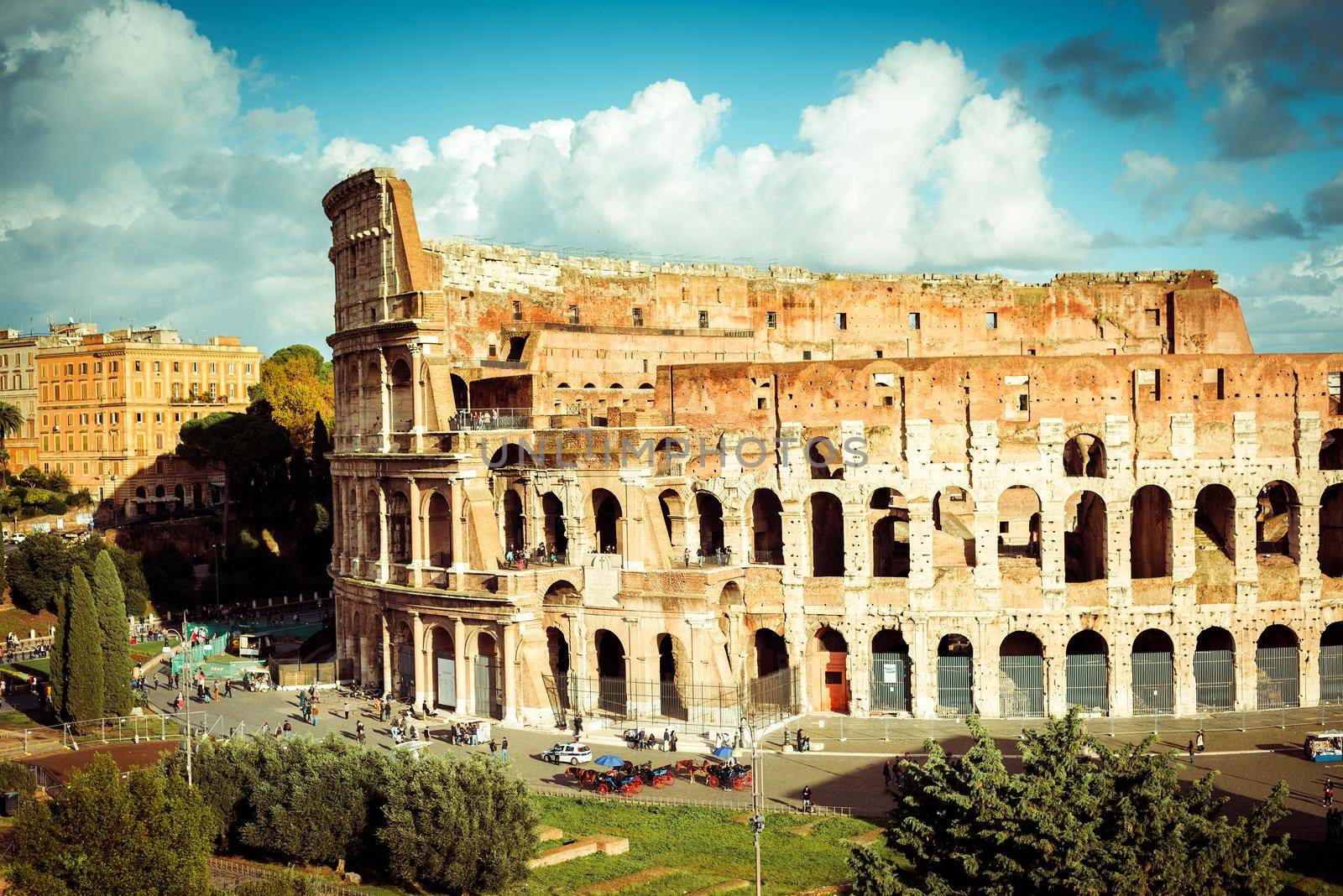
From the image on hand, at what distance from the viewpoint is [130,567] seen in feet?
234

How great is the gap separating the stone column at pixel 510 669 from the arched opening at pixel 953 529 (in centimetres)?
1585

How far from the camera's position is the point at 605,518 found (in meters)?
52.3

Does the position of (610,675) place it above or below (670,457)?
below

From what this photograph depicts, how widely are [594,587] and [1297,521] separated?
25865 millimetres

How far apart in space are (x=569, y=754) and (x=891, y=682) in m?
13.0

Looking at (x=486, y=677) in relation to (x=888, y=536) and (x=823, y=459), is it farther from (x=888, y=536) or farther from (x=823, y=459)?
(x=888, y=536)

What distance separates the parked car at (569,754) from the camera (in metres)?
41.3

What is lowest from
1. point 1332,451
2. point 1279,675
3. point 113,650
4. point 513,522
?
point 1279,675

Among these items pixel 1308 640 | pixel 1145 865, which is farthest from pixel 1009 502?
pixel 1145 865

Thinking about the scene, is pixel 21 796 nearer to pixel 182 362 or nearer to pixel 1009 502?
pixel 1009 502

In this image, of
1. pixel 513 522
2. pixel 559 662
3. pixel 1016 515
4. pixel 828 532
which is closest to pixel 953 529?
pixel 828 532

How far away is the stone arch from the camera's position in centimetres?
4875

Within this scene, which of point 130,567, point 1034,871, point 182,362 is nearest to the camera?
point 1034,871

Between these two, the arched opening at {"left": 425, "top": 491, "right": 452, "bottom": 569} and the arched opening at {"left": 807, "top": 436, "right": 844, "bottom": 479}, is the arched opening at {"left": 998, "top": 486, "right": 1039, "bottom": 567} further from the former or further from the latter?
the arched opening at {"left": 425, "top": 491, "right": 452, "bottom": 569}
